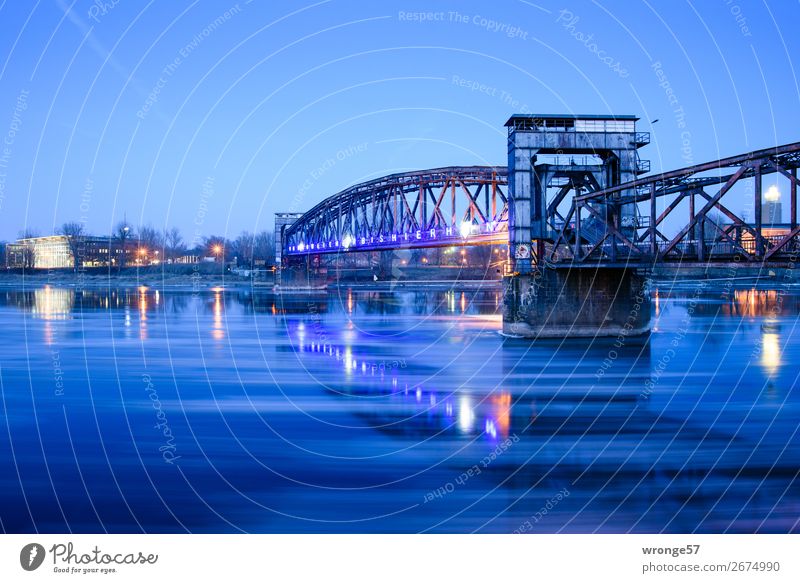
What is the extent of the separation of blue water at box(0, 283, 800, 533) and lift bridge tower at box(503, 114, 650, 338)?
1877 mm

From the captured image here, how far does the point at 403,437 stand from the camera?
2114 cm

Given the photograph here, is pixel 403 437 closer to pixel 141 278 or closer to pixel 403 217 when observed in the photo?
pixel 403 217

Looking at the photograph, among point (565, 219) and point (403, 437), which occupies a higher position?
point (565, 219)

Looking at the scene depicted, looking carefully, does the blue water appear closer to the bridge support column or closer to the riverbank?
the bridge support column

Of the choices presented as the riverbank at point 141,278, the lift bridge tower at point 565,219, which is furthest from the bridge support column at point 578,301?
the riverbank at point 141,278

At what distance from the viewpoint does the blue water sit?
14672mm

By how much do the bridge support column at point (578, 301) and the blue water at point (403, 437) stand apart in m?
1.32

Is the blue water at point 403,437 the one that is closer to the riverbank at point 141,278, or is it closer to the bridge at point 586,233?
the bridge at point 586,233

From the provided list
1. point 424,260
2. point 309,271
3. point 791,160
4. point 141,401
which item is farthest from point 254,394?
point 424,260

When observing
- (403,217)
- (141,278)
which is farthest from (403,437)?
(141,278)

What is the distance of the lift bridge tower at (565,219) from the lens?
129 feet

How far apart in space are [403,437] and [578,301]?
21.8m

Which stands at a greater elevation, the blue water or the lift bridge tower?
the lift bridge tower

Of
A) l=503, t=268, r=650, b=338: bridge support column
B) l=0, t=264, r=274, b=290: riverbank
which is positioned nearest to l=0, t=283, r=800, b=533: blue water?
l=503, t=268, r=650, b=338: bridge support column
